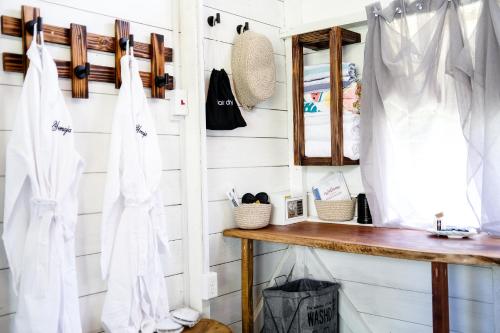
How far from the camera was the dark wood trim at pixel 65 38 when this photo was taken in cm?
170

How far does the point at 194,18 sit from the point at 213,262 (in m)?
1.17

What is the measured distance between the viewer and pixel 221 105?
2340mm

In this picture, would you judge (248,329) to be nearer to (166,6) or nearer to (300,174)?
(300,174)

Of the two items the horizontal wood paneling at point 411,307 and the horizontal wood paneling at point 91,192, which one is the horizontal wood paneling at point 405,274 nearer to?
the horizontal wood paneling at point 411,307

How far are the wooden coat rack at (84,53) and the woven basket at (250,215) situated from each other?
0.67 meters

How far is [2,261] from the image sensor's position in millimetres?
1691

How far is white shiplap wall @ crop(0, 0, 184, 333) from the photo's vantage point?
171cm

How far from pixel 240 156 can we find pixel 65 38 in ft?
3.44

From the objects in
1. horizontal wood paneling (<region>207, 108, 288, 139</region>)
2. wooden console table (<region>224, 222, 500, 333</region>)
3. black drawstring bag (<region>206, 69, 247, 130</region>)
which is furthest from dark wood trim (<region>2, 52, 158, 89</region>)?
wooden console table (<region>224, 222, 500, 333</region>)

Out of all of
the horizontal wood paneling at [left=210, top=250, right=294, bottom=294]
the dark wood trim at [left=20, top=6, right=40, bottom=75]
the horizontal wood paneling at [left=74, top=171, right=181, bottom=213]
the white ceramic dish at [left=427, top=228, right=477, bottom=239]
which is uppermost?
the dark wood trim at [left=20, top=6, right=40, bottom=75]

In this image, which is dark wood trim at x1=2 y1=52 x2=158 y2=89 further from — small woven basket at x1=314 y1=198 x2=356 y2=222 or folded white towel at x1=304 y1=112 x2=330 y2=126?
small woven basket at x1=314 y1=198 x2=356 y2=222

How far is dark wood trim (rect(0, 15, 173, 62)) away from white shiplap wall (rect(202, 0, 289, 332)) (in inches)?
14.7

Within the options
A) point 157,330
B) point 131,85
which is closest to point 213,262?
point 157,330

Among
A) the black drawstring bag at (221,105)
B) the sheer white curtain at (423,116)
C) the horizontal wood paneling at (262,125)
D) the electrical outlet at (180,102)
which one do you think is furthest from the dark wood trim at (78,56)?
the sheer white curtain at (423,116)
